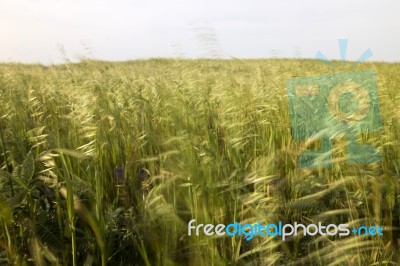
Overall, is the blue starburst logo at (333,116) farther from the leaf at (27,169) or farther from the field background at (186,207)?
the leaf at (27,169)

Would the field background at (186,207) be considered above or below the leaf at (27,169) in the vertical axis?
below

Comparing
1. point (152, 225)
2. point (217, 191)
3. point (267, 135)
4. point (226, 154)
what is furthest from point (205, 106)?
point (152, 225)

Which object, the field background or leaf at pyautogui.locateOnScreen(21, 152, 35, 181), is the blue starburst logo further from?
leaf at pyautogui.locateOnScreen(21, 152, 35, 181)

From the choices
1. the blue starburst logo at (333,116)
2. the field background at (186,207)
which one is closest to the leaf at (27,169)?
the field background at (186,207)

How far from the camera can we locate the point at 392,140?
65.8 inches

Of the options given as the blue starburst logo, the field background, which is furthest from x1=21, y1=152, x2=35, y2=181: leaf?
the blue starburst logo

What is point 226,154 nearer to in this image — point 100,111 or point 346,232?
point 346,232

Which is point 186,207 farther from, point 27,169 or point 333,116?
point 333,116

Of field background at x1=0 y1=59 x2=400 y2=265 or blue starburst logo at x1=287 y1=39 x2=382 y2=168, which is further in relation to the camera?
blue starburst logo at x1=287 y1=39 x2=382 y2=168

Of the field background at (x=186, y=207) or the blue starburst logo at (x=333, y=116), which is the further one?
the blue starburst logo at (x=333, y=116)

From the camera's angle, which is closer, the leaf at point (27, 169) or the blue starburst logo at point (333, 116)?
the leaf at point (27, 169)

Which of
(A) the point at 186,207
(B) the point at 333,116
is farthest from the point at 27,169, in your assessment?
(B) the point at 333,116

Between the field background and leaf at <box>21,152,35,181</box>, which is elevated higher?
leaf at <box>21,152,35,181</box>

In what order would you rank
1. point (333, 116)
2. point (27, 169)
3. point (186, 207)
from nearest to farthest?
point (27, 169) < point (186, 207) < point (333, 116)
